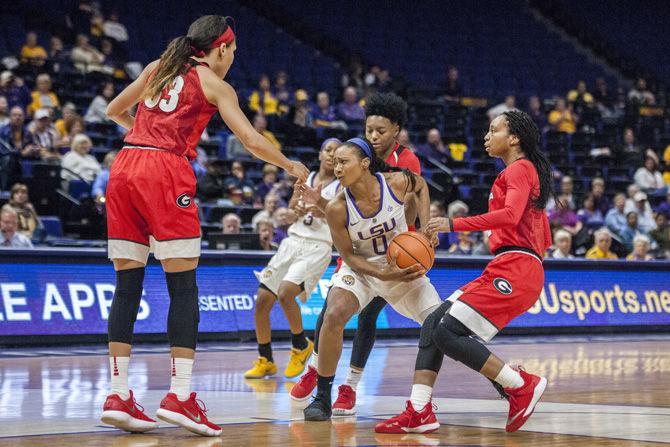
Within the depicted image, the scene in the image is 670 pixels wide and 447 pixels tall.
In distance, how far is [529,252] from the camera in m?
6.29

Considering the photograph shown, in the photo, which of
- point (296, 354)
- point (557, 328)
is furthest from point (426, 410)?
point (557, 328)

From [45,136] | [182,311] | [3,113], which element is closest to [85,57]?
[3,113]

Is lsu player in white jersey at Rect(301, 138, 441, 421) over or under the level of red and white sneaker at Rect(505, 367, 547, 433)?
over

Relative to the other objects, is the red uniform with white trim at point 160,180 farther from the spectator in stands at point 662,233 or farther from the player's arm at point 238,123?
the spectator in stands at point 662,233

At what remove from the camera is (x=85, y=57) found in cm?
1847

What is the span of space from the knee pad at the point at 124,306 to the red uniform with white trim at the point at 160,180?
104 millimetres

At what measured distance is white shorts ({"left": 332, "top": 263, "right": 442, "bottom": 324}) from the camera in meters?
6.70

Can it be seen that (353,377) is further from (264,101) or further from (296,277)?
(264,101)

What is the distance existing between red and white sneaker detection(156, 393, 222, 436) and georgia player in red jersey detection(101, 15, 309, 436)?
3cm

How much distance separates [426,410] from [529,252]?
1077 millimetres

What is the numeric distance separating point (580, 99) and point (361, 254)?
19.9 meters

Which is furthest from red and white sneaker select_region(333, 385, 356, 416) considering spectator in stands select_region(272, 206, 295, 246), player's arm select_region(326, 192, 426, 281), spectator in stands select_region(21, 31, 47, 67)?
spectator in stands select_region(21, 31, 47, 67)

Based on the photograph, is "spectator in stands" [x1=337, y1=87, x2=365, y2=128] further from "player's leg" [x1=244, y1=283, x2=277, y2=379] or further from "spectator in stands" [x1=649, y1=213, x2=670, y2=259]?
"player's leg" [x1=244, y1=283, x2=277, y2=379]

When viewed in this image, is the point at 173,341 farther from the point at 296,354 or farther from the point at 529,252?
→ the point at 296,354
